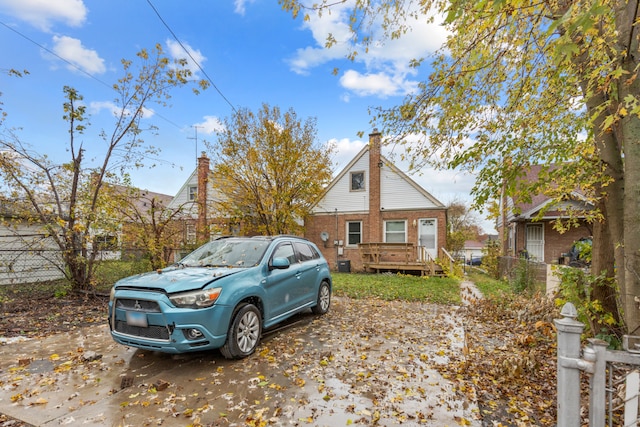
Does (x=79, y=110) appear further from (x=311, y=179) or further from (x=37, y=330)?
(x=311, y=179)

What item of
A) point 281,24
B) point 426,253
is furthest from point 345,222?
point 281,24

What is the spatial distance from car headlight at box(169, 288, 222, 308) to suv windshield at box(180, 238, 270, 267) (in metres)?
1.03

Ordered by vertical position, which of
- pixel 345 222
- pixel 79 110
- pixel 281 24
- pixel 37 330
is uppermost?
pixel 281 24

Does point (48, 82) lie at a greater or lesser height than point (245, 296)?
greater

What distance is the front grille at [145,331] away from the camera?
12.7 feet

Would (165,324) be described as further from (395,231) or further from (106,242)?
(395,231)

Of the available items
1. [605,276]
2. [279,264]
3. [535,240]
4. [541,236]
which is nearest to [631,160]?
[605,276]

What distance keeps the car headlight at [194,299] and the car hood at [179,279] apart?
0.07m

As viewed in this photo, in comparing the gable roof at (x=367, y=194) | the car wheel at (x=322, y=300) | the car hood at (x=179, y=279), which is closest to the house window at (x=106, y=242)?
the car hood at (x=179, y=279)

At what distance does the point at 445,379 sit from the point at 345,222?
44.5 feet

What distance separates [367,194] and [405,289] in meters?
7.29

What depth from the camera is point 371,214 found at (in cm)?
1677

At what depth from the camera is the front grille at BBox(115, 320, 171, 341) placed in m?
3.86

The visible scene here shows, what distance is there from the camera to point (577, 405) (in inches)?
75.0
